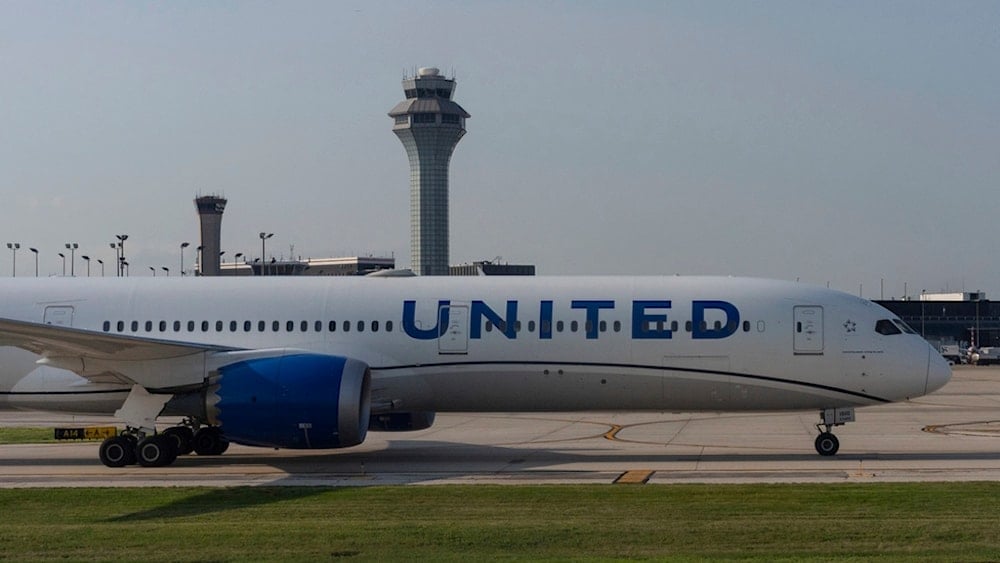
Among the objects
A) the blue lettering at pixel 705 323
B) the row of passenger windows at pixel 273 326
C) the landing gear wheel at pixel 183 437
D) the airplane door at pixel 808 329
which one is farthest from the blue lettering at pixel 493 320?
the landing gear wheel at pixel 183 437

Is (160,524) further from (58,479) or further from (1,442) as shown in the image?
(1,442)

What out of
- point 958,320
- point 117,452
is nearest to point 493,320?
point 117,452

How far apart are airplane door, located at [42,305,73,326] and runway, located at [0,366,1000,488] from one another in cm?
315

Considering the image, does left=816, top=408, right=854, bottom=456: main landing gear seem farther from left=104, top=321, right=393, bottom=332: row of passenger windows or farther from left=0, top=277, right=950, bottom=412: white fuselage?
left=104, top=321, right=393, bottom=332: row of passenger windows

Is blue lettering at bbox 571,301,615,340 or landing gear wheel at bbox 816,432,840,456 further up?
blue lettering at bbox 571,301,615,340

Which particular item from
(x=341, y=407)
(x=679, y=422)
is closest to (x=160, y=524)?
(x=341, y=407)

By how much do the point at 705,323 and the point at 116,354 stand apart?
12544 mm

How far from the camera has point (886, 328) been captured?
27.7 metres

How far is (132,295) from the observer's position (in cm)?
2959

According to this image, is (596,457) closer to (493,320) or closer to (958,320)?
(493,320)

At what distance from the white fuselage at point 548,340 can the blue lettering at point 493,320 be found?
27 millimetres

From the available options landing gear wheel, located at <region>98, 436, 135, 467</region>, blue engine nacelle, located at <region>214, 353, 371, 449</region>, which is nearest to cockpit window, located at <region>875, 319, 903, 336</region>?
blue engine nacelle, located at <region>214, 353, 371, 449</region>

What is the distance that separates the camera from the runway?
2411 cm

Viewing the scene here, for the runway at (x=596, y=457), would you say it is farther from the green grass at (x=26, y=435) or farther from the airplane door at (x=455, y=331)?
the airplane door at (x=455, y=331)
